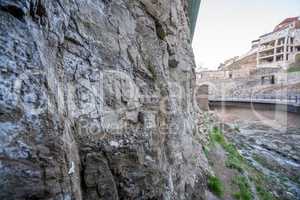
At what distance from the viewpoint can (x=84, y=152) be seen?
A: 1.70 metres

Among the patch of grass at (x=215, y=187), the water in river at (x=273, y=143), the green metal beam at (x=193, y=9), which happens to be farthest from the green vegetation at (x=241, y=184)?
the green metal beam at (x=193, y=9)

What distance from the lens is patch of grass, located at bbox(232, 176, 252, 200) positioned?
17.5ft

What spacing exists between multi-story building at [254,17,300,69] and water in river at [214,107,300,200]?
17.8 meters

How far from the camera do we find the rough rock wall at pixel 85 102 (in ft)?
3.66

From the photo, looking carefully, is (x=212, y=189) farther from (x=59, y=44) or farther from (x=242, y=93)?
(x=242, y=93)

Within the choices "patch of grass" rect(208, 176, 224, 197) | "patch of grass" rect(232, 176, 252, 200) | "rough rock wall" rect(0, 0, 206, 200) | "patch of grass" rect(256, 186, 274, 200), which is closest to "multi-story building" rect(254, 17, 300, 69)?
"patch of grass" rect(256, 186, 274, 200)

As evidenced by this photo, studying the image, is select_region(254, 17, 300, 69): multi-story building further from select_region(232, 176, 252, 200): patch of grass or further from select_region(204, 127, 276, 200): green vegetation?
select_region(232, 176, 252, 200): patch of grass

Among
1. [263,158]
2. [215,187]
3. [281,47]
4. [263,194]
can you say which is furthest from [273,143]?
[281,47]

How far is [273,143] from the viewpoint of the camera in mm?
12578

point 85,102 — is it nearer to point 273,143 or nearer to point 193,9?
point 193,9

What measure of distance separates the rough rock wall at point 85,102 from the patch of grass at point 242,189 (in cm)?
303

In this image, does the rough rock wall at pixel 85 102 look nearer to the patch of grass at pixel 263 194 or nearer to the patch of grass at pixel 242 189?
the patch of grass at pixel 242 189

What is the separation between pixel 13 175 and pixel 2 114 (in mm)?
392

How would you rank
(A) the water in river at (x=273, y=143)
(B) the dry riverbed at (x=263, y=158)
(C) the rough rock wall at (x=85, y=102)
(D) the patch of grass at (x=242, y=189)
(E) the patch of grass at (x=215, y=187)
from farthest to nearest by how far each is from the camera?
(A) the water in river at (x=273, y=143) → (B) the dry riverbed at (x=263, y=158) → (D) the patch of grass at (x=242, y=189) → (E) the patch of grass at (x=215, y=187) → (C) the rough rock wall at (x=85, y=102)
